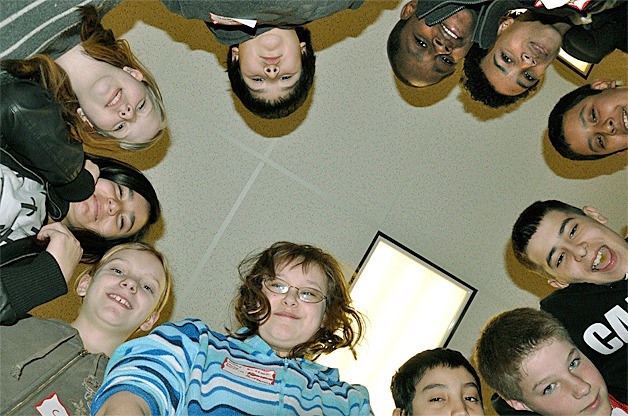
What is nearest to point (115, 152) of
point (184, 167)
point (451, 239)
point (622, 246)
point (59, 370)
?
point (184, 167)

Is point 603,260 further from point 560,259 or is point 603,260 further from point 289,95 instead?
point 289,95

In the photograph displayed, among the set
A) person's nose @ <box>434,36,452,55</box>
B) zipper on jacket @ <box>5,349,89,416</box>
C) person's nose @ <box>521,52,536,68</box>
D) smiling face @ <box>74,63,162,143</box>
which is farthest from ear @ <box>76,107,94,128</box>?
person's nose @ <box>521,52,536,68</box>

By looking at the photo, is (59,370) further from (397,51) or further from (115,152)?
(397,51)

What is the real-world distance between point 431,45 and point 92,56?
3.67 feet

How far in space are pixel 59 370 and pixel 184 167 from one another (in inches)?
54.7

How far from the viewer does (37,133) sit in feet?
5.85

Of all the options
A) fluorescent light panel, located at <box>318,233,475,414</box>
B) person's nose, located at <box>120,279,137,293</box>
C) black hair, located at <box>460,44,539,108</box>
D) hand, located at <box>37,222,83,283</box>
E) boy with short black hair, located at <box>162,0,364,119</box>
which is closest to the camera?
boy with short black hair, located at <box>162,0,364,119</box>

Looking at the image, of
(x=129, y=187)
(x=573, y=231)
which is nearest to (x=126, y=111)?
(x=129, y=187)

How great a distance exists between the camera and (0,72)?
1.76m

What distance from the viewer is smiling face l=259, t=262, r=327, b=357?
215 centimetres

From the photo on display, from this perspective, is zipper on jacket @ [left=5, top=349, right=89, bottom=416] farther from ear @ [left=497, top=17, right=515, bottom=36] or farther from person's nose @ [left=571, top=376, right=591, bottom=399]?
ear @ [left=497, top=17, right=515, bottom=36]

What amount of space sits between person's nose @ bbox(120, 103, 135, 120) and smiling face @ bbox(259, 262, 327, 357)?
70 cm

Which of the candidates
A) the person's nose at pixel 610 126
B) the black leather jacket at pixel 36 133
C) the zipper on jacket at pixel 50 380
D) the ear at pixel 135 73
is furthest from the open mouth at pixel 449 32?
the zipper on jacket at pixel 50 380

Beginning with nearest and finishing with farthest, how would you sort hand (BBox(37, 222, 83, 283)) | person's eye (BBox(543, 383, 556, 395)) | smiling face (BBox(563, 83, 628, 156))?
hand (BBox(37, 222, 83, 283))
person's eye (BBox(543, 383, 556, 395))
smiling face (BBox(563, 83, 628, 156))
